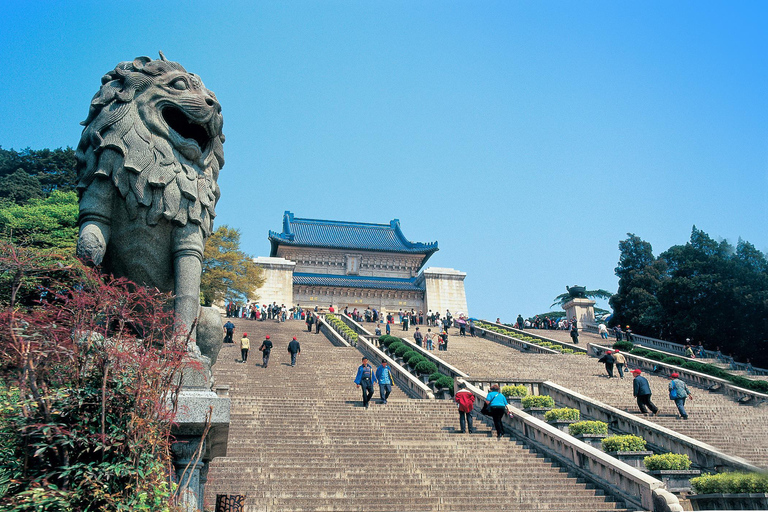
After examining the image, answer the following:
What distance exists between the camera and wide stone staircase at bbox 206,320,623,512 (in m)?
8.30

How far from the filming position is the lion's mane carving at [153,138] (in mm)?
5430

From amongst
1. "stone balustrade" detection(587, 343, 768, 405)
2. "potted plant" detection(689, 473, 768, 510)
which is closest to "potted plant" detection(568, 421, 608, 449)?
"potted plant" detection(689, 473, 768, 510)

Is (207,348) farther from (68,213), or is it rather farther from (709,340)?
(709,340)

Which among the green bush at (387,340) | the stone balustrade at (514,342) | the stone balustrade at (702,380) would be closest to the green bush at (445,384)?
the green bush at (387,340)

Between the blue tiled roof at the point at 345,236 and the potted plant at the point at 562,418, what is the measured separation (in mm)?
47635

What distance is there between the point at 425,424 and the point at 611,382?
31.8 ft

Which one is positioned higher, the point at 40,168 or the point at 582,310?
the point at 40,168

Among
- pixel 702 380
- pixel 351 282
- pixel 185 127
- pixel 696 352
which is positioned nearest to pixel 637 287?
pixel 696 352

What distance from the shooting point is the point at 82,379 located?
11.8ft

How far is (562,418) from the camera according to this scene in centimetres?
1268

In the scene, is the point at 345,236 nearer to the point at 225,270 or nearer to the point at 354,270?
the point at 354,270

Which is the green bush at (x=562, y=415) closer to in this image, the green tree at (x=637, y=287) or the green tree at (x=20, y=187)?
the green tree at (x=637, y=287)

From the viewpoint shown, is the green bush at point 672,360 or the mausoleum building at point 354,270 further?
the mausoleum building at point 354,270

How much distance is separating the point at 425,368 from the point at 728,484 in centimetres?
1102
